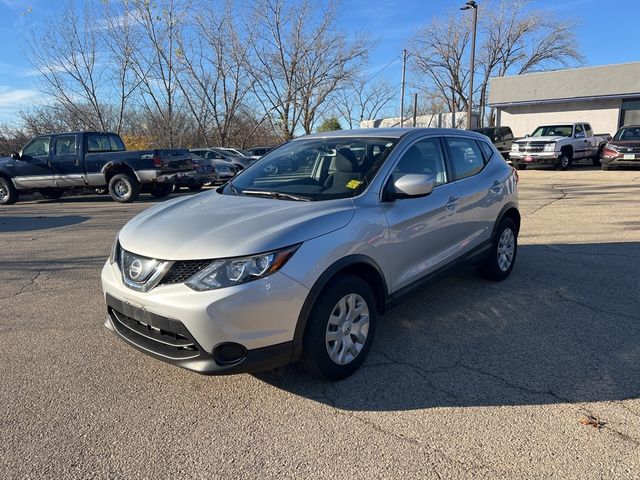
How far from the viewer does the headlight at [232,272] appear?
2.61m

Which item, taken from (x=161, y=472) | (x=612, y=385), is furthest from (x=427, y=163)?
(x=161, y=472)

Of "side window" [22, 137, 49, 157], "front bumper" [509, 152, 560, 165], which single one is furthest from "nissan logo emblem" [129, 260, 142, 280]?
"front bumper" [509, 152, 560, 165]

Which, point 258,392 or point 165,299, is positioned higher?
point 165,299

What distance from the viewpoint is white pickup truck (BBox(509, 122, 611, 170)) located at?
19.8m

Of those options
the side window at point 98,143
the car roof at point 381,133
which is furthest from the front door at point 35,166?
the car roof at point 381,133

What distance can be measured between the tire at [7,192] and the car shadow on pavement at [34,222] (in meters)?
2.94

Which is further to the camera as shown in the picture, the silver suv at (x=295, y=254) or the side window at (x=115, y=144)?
the side window at (x=115, y=144)

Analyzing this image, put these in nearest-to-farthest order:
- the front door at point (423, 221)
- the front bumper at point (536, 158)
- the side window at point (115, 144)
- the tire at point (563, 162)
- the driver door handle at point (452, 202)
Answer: the front door at point (423, 221)
the driver door handle at point (452, 202)
the side window at point (115, 144)
the front bumper at point (536, 158)
the tire at point (563, 162)

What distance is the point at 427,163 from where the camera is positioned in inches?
161

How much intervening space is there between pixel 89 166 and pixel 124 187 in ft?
3.53

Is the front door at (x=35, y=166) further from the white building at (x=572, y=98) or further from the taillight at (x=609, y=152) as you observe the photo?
the white building at (x=572, y=98)

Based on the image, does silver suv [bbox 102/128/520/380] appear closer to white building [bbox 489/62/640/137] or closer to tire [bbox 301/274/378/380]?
tire [bbox 301/274/378/380]

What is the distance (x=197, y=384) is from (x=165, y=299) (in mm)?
804

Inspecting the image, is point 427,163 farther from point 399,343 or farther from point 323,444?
point 323,444
